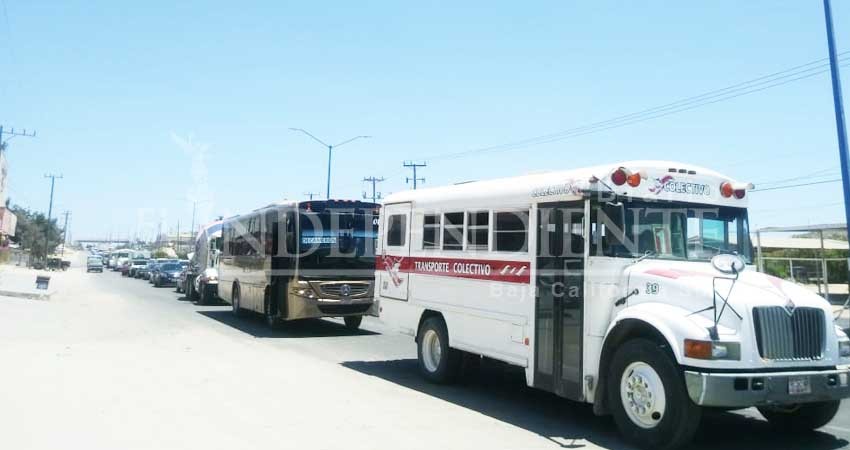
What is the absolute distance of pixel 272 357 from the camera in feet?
40.2

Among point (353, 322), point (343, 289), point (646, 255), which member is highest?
point (646, 255)

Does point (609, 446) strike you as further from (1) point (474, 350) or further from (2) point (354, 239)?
(2) point (354, 239)

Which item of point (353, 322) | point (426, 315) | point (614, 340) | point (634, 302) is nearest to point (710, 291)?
point (634, 302)

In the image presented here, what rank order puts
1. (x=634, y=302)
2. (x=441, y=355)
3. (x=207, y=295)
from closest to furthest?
(x=634, y=302)
(x=441, y=355)
(x=207, y=295)

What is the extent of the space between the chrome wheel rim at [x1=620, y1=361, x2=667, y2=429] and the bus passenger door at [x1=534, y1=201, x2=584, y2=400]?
27.2 inches

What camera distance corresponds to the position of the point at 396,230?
11133 mm

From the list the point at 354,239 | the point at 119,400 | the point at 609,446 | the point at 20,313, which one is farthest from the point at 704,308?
the point at 20,313

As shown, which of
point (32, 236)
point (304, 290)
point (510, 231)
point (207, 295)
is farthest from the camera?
point (32, 236)

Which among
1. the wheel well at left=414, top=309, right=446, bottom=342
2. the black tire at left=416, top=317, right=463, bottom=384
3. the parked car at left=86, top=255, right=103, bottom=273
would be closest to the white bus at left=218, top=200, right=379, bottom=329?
the wheel well at left=414, top=309, right=446, bottom=342

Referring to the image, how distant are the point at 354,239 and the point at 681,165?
9414 millimetres

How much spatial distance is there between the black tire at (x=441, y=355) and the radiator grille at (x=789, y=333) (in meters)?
4.46

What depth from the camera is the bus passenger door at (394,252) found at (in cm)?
1077

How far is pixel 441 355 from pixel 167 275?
33.5 metres

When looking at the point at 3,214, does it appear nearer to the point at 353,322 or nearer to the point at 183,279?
the point at 183,279
